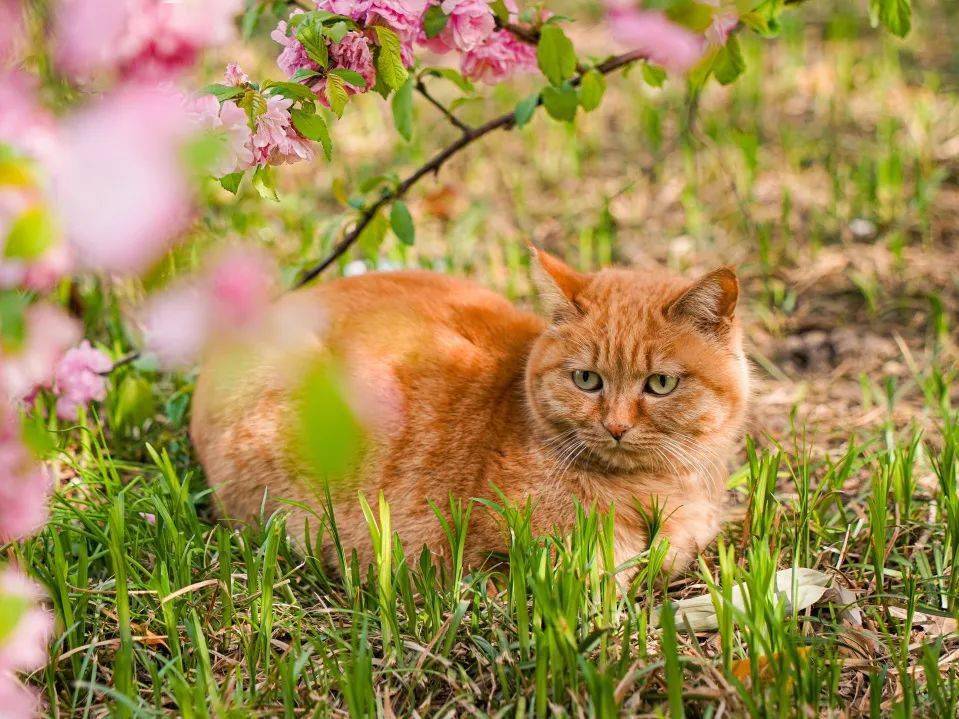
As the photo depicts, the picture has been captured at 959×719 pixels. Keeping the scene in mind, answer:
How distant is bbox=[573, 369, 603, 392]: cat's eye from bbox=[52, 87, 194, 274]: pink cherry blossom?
1.38m

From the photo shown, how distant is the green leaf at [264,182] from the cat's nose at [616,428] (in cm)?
82

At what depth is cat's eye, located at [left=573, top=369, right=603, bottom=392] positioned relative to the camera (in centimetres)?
210

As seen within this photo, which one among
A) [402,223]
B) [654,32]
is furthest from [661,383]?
[402,223]

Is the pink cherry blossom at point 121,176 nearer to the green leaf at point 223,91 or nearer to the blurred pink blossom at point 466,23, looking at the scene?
the green leaf at point 223,91

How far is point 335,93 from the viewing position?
1.90 m

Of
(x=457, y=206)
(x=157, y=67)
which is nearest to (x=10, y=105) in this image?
(x=157, y=67)

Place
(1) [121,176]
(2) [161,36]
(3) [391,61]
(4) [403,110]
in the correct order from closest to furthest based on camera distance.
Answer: (1) [121,176], (2) [161,36], (3) [391,61], (4) [403,110]

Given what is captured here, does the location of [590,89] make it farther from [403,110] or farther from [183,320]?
[183,320]

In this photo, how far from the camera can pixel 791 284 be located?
355cm

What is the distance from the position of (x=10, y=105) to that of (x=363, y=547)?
4.50 ft

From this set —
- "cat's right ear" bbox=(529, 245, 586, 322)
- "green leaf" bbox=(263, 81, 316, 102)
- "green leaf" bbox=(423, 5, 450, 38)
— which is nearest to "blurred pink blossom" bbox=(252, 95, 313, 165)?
"green leaf" bbox=(263, 81, 316, 102)

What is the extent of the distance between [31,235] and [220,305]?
0.17 meters

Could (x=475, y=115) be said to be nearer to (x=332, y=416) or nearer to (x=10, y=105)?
(x=10, y=105)

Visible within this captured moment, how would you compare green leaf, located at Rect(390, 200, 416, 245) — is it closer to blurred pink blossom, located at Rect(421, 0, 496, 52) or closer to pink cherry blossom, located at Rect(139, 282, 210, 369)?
blurred pink blossom, located at Rect(421, 0, 496, 52)
